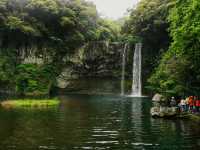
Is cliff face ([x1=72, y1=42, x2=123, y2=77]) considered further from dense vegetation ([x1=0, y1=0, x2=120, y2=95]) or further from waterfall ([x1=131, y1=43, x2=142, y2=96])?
waterfall ([x1=131, y1=43, x2=142, y2=96])

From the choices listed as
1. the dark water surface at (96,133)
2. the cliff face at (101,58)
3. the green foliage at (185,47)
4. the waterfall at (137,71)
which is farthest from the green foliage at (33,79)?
the dark water surface at (96,133)

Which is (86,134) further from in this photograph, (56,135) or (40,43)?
(40,43)

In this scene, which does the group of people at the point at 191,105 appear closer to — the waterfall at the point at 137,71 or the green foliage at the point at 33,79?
the green foliage at the point at 33,79

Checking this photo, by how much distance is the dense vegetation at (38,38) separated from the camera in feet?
184

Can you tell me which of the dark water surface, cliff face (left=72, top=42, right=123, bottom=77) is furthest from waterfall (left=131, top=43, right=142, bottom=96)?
Result: the dark water surface

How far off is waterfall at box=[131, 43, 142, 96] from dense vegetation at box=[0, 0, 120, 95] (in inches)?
295

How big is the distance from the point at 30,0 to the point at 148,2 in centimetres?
1803

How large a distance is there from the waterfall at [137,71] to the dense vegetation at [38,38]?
7.48 meters

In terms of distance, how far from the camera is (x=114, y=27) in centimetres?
7631

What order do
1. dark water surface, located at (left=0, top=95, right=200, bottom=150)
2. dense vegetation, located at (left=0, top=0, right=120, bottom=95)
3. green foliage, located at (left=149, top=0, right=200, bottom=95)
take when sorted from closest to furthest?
1. dark water surface, located at (left=0, top=95, right=200, bottom=150)
2. green foliage, located at (left=149, top=0, right=200, bottom=95)
3. dense vegetation, located at (left=0, top=0, right=120, bottom=95)

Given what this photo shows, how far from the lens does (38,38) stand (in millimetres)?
61094

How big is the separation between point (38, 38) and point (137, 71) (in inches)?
637

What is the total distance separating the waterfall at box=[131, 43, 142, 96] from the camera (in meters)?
61.2

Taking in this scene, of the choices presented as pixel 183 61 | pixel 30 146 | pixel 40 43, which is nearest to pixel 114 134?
pixel 30 146
